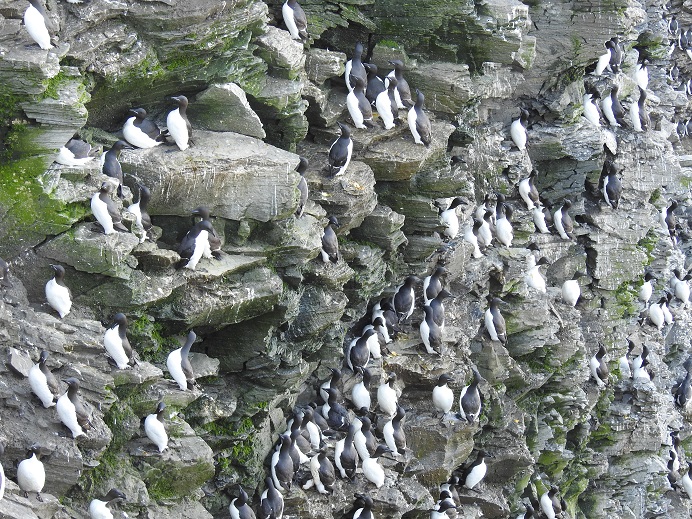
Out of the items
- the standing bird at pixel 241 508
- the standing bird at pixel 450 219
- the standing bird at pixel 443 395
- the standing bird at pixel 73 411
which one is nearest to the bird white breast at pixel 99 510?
the standing bird at pixel 73 411

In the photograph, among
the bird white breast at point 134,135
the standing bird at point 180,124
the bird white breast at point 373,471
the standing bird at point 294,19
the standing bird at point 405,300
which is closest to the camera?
the bird white breast at point 134,135

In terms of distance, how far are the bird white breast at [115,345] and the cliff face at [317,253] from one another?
0.50 feet

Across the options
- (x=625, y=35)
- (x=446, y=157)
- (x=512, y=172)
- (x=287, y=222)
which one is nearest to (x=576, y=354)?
(x=512, y=172)

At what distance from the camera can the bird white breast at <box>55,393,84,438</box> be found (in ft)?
39.5

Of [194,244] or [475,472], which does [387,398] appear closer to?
[475,472]

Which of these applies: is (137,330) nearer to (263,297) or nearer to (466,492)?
(263,297)

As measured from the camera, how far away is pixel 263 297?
14953mm

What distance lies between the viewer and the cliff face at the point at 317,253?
42.5 feet

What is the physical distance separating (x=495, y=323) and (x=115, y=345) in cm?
928

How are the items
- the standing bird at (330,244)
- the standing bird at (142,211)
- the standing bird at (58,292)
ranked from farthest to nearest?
the standing bird at (330,244)
the standing bird at (142,211)
the standing bird at (58,292)

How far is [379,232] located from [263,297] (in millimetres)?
3737

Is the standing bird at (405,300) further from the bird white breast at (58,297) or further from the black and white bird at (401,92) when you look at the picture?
the bird white breast at (58,297)

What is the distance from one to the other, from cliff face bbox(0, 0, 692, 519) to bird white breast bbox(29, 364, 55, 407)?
0.56 feet

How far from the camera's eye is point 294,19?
1650 centimetres
